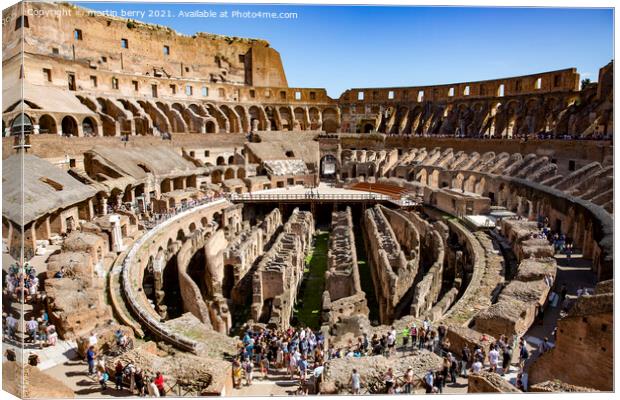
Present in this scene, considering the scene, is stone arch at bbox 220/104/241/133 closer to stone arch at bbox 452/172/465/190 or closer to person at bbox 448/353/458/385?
stone arch at bbox 452/172/465/190

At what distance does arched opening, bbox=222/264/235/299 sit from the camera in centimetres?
2069

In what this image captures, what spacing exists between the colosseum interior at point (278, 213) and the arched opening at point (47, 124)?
16 centimetres


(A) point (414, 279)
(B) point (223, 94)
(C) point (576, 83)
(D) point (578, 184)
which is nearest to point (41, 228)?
(A) point (414, 279)

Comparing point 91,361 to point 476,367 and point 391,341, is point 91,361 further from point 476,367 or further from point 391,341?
point 476,367

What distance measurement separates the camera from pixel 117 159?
2908cm

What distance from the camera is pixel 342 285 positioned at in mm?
18359

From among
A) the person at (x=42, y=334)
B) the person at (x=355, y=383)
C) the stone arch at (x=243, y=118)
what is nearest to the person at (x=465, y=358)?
the person at (x=355, y=383)

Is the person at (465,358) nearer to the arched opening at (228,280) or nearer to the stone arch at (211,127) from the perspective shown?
the arched opening at (228,280)

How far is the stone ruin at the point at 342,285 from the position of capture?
1559cm

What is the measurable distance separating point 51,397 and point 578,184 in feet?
73.4

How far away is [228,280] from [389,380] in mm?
12519

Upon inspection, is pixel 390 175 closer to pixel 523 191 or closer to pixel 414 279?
pixel 523 191

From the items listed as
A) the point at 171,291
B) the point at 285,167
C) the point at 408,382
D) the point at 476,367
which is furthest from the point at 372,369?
the point at 285,167

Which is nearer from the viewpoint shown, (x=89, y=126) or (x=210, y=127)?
(x=89, y=126)
